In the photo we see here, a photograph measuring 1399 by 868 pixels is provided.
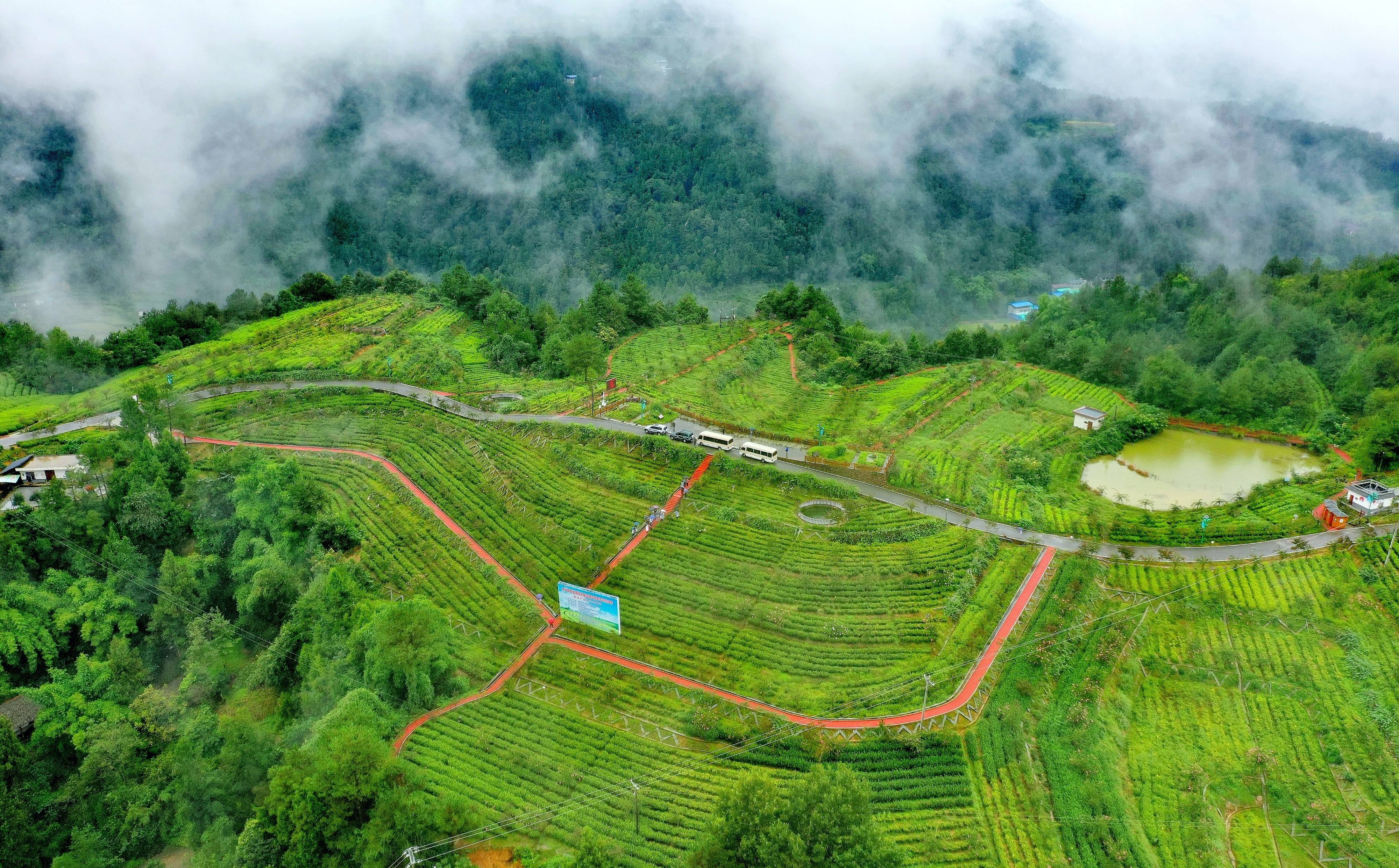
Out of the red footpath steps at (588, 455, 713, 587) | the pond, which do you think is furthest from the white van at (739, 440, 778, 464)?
the pond

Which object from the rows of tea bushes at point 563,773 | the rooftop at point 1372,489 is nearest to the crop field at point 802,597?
the rows of tea bushes at point 563,773

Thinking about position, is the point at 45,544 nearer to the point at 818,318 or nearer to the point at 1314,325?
the point at 818,318

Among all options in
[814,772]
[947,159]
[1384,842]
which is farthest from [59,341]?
[947,159]

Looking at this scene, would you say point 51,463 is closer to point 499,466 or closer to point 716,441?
point 499,466

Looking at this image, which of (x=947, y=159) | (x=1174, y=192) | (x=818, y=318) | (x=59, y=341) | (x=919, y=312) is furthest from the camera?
(x=947, y=159)

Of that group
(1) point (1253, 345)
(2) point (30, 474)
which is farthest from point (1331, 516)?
(2) point (30, 474)
